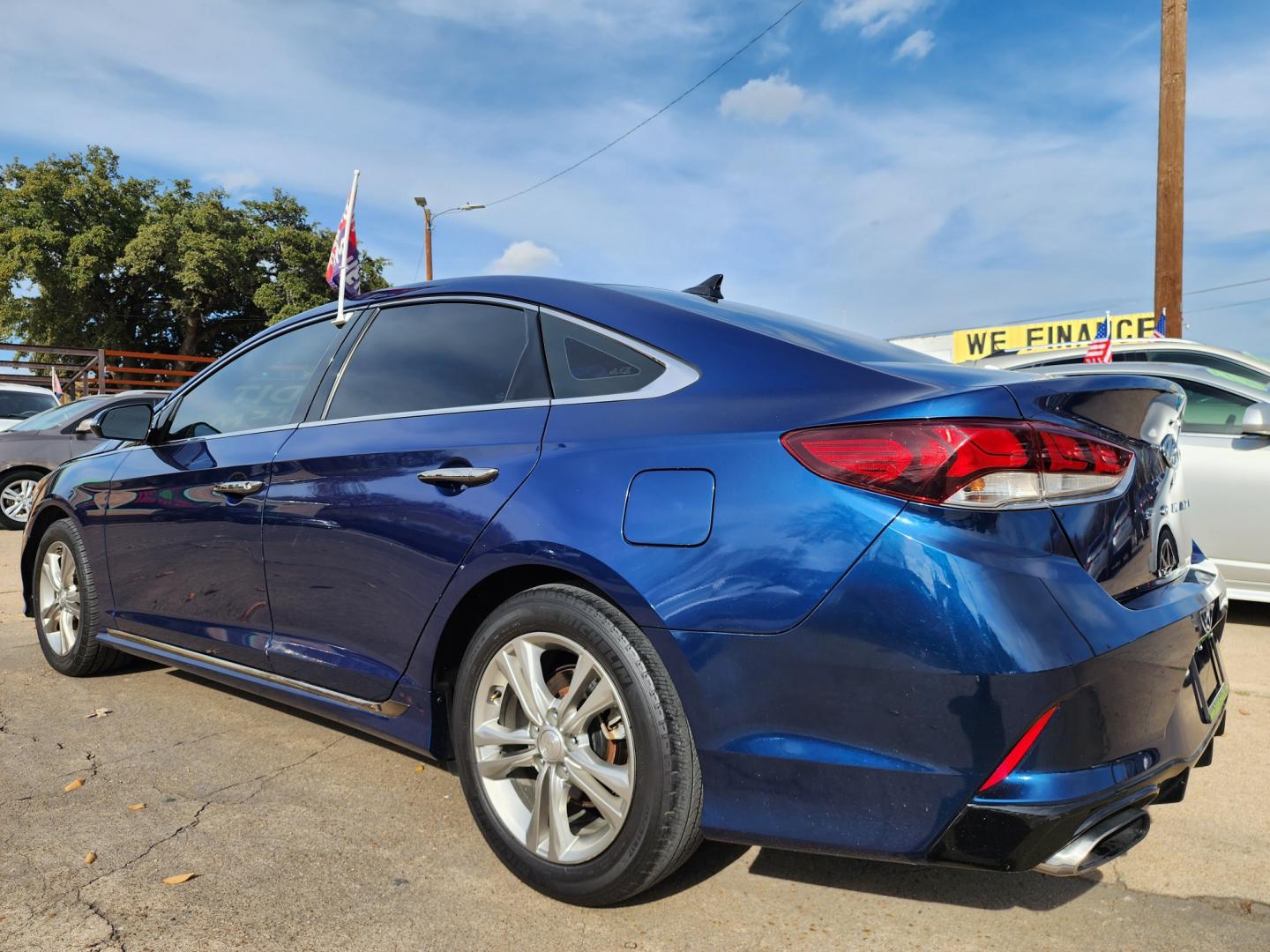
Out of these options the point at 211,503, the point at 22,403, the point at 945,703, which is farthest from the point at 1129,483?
the point at 22,403

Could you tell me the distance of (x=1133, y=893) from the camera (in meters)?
2.33

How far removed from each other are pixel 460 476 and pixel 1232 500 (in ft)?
14.8

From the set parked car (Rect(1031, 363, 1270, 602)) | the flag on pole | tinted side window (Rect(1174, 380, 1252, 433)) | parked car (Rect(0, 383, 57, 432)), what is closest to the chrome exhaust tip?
the flag on pole

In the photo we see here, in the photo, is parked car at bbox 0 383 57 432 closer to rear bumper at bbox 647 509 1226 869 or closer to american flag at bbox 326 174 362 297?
american flag at bbox 326 174 362 297

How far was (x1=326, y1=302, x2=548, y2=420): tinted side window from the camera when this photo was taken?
2607 mm

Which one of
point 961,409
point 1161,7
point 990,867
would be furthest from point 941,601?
point 1161,7

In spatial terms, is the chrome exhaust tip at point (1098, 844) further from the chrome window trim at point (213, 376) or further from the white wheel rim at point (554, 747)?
the chrome window trim at point (213, 376)

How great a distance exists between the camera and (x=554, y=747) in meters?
2.27

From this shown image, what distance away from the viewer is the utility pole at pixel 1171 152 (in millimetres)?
11180

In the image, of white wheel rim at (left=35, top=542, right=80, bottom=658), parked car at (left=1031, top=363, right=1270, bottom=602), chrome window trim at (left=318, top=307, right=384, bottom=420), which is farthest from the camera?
parked car at (left=1031, top=363, right=1270, bottom=602)

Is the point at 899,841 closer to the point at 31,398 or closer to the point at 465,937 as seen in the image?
the point at 465,937

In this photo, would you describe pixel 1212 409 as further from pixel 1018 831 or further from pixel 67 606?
pixel 67 606

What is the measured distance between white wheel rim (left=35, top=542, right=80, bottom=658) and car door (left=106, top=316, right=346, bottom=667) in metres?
0.48

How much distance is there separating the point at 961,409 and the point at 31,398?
48.6 ft
